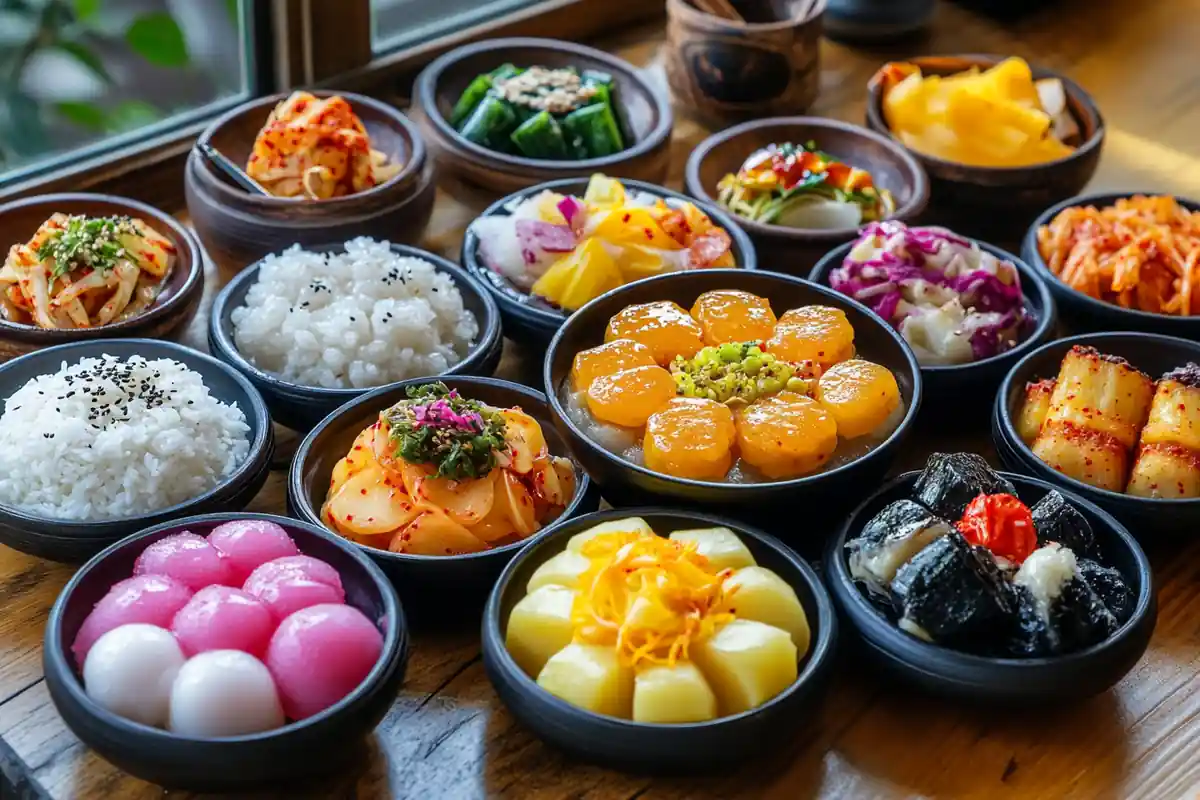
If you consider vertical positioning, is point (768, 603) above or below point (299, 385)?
above

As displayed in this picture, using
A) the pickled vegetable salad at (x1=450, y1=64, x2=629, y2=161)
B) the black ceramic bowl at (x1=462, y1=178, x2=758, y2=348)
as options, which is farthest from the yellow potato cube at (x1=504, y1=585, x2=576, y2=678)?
the pickled vegetable salad at (x1=450, y1=64, x2=629, y2=161)

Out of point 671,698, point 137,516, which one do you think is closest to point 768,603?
point 671,698

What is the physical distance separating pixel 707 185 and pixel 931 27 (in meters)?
1.43

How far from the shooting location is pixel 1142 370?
2.62 m

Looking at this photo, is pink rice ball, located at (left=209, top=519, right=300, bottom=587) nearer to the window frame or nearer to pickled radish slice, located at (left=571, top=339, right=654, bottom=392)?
pickled radish slice, located at (left=571, top=339, right=654, bottom=392)

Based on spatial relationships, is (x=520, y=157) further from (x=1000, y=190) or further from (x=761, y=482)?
(x=761, y=482)

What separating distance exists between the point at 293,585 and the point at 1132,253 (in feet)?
6.29

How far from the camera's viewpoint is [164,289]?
269 cm

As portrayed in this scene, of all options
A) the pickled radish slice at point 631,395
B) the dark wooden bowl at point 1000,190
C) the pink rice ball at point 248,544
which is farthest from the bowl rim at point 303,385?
the dark wooden bowl at point 1000,190

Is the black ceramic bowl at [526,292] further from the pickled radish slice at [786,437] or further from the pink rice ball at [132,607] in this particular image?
the pink rice ball at [132,607]

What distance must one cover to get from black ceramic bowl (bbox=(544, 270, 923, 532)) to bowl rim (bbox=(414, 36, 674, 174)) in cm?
72

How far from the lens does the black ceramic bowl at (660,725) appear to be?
1.75 meters

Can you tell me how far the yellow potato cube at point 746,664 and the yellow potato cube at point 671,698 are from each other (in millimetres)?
41

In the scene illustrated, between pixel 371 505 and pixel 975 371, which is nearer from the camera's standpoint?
pixel 371 505
